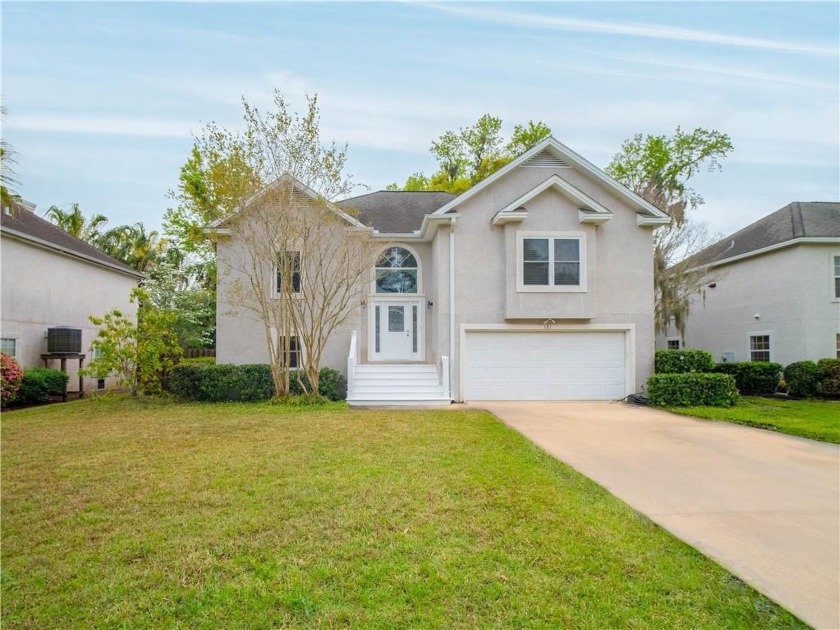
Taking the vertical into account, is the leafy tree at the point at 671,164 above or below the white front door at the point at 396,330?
above

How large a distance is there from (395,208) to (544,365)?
7.80 metres

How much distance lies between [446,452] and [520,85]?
15.5 m

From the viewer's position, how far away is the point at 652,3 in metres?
10.7

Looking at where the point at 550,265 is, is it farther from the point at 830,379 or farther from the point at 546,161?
the point at 830,379

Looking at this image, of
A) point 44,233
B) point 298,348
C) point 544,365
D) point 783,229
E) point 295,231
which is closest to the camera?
point 295,231

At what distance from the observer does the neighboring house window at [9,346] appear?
13.5 meters

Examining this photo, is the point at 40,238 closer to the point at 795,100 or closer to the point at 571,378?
the point at 571,378

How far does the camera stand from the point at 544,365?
1397 centimetres

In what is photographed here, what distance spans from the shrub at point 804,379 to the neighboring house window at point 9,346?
2347cm

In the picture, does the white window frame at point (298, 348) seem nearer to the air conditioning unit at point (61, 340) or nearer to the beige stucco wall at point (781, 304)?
the air conditioning unit at point (61, 340)

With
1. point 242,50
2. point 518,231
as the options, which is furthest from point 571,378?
point 242,50

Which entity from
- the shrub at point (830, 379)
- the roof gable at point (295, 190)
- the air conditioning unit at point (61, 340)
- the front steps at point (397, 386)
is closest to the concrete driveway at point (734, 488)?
the front steps at point (397, 386)

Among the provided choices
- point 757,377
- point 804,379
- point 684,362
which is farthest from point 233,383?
point 804,379

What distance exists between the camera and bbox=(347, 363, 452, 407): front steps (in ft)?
41.7
